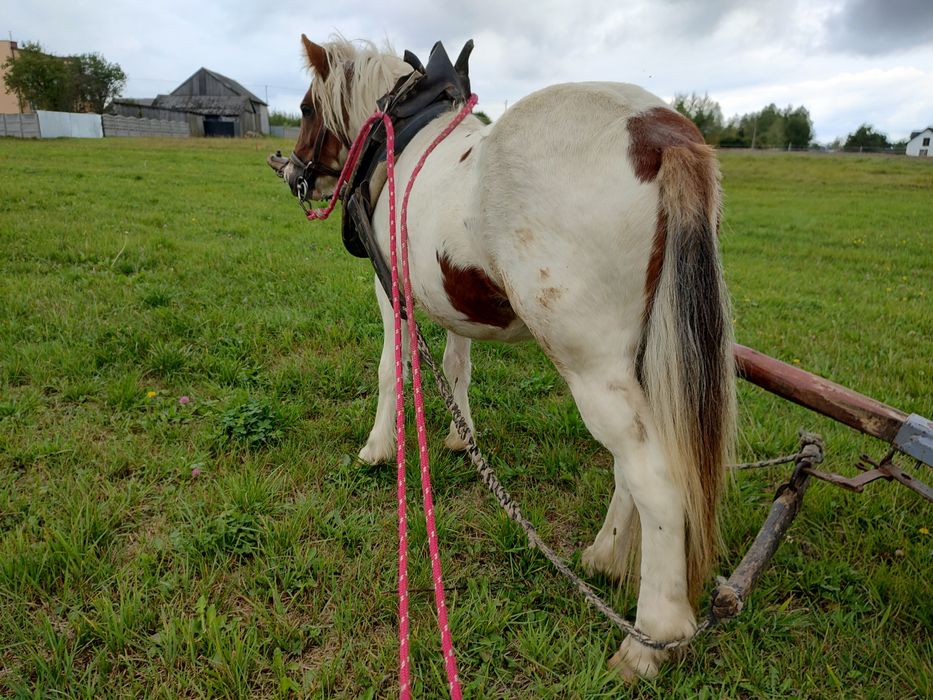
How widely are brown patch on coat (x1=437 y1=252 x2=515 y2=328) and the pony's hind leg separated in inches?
14.9

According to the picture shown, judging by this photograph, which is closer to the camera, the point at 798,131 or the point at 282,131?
the point at 282,131

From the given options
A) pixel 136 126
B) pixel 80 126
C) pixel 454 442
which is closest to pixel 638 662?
pixel 454 442

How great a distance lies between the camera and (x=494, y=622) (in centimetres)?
204

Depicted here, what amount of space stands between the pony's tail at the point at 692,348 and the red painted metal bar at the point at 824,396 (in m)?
0.33

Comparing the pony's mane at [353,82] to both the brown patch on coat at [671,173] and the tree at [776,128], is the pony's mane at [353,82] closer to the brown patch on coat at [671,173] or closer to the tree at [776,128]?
the brown patch on coat at [671,173]

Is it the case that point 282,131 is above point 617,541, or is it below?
above

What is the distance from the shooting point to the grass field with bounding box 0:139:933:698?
73.8 inches

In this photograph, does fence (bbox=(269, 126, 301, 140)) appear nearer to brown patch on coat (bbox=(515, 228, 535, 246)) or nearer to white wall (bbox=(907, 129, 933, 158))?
brown patch on coat (bbox=(515, 228, 535, 246))

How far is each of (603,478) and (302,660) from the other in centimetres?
160

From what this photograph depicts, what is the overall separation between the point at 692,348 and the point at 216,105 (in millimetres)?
55561

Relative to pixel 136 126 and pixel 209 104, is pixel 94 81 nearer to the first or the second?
pixel 209 104

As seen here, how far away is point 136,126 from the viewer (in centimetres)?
3772

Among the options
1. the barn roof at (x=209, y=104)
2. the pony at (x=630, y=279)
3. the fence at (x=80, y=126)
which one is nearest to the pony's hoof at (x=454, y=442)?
the pony at (x=630, y=279)

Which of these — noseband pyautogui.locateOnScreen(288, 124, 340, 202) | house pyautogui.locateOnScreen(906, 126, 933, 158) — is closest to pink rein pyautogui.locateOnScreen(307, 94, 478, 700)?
noseband pyautogui.locateOnScreen(288, 124, 340, 202)
